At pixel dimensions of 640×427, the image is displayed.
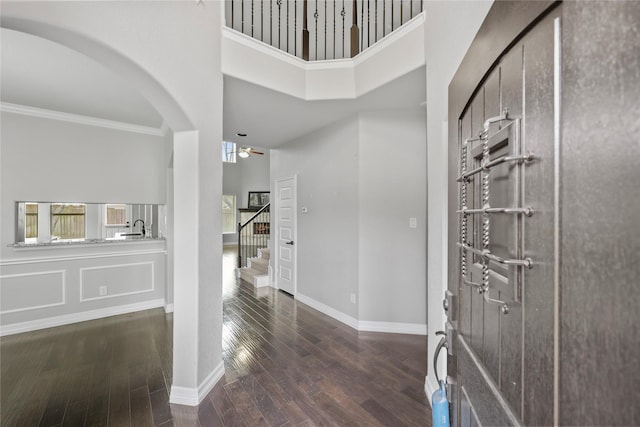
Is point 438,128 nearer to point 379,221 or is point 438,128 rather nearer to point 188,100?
point 379,221

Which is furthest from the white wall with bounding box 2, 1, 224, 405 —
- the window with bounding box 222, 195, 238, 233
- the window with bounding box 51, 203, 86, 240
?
the window with bounding box 222, 195, 238, 233

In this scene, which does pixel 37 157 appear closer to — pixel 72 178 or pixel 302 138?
pixel 72 178

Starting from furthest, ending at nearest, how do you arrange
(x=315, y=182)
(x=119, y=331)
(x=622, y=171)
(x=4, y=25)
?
(x=315, y=182) < (x=119, y=331) < (x=4, y=25) < (x=622, y=171)

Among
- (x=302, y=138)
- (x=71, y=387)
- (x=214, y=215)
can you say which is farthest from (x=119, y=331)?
(x=302, y=138)

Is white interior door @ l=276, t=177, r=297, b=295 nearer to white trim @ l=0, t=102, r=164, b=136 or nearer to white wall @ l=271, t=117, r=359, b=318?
white wall @ l=271, t=117, r=359, b=318

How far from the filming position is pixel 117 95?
2928 millimetres

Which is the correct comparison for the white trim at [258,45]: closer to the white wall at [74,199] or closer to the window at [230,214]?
the white wall at [74,199]

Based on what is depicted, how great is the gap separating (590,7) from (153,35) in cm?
212

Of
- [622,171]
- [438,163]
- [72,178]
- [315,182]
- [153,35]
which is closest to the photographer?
[622,171]

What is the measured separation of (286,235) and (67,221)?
3.00 m

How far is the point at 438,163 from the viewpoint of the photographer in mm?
1879

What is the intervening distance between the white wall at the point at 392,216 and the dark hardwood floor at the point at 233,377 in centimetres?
40

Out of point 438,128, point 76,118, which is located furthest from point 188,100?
point 76,118

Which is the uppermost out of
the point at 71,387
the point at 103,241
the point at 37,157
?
the point at 37,157
